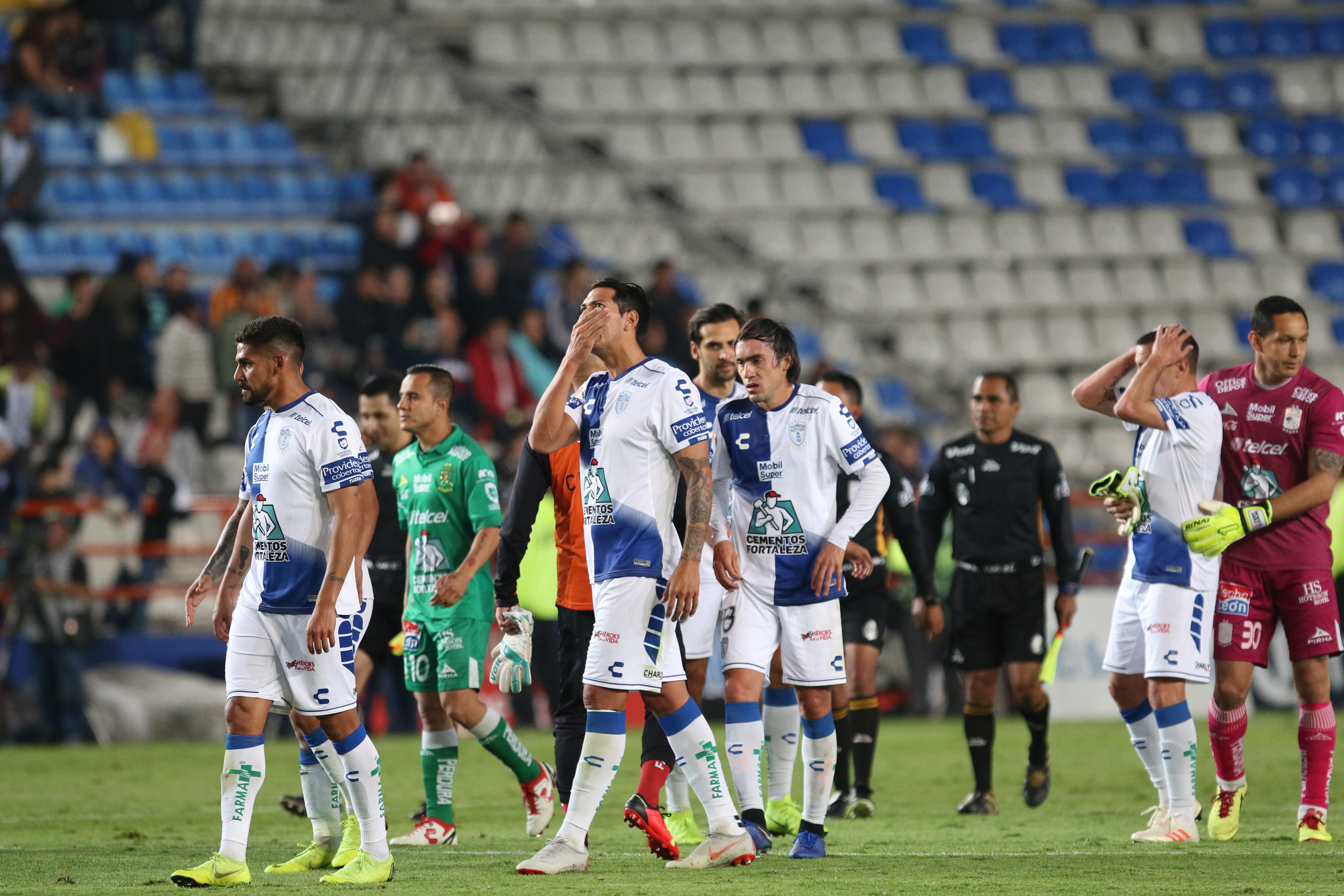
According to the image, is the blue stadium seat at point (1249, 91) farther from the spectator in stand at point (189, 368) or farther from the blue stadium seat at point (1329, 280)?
the spectator in stand at point (189, 368)

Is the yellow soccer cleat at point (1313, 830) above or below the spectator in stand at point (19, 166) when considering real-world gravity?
below

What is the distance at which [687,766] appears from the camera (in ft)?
23.6

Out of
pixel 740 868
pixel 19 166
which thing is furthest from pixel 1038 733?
pixel 19 166

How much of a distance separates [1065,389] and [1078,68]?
21.8 ft

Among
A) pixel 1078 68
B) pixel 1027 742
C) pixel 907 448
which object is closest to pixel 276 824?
pixel 1027 742

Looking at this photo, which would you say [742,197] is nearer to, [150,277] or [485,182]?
[485,182]

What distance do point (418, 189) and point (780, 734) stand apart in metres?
12.5

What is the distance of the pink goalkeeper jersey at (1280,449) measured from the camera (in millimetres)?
8359

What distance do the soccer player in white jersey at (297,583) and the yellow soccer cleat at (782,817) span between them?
2502 mm

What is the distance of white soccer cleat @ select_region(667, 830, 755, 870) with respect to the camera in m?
7.23

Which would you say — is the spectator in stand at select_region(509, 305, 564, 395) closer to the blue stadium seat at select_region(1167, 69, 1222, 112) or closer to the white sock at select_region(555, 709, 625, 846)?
the white sock at select_region(555, 709, 625, 846)

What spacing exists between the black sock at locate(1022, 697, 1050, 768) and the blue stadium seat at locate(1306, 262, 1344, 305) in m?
18.1

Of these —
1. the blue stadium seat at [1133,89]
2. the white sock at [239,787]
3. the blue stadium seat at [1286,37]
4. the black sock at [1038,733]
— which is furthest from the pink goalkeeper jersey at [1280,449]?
the blue stadium seat at [1286,37]

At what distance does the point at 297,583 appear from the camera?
7.08 m
